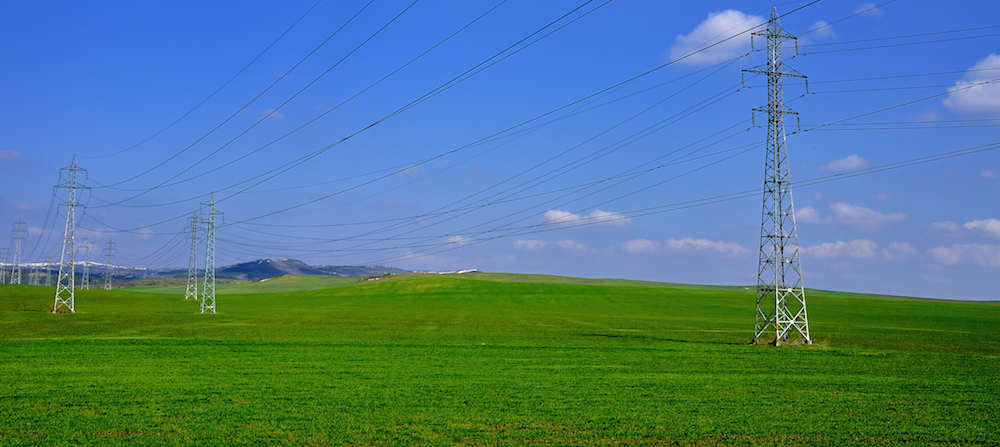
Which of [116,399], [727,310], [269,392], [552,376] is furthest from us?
[727,310]

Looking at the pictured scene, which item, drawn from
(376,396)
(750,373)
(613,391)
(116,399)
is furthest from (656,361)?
(116,399)

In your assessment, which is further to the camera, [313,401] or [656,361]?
[656,361]

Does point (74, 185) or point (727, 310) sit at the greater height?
point (74, 185)

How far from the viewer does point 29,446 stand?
43.8 feet

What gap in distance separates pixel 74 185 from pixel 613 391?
6546 centimetres

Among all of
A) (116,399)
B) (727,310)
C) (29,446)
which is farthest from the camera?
(727,310)

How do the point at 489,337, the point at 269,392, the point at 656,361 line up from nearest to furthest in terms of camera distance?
the point at 269,392 < the point at 656,361 < the point at 489,337

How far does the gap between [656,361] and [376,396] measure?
1574cm

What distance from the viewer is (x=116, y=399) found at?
1898cm

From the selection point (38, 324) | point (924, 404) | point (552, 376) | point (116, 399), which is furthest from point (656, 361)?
point (38, 324)

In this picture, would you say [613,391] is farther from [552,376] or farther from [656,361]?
[656,361]

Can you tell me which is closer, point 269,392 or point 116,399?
point 116,399

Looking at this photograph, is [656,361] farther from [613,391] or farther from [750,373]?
[613,391]

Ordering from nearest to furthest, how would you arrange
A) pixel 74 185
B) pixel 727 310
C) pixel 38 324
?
pixel 38 324, pixel 74 185, pixel 727 310
